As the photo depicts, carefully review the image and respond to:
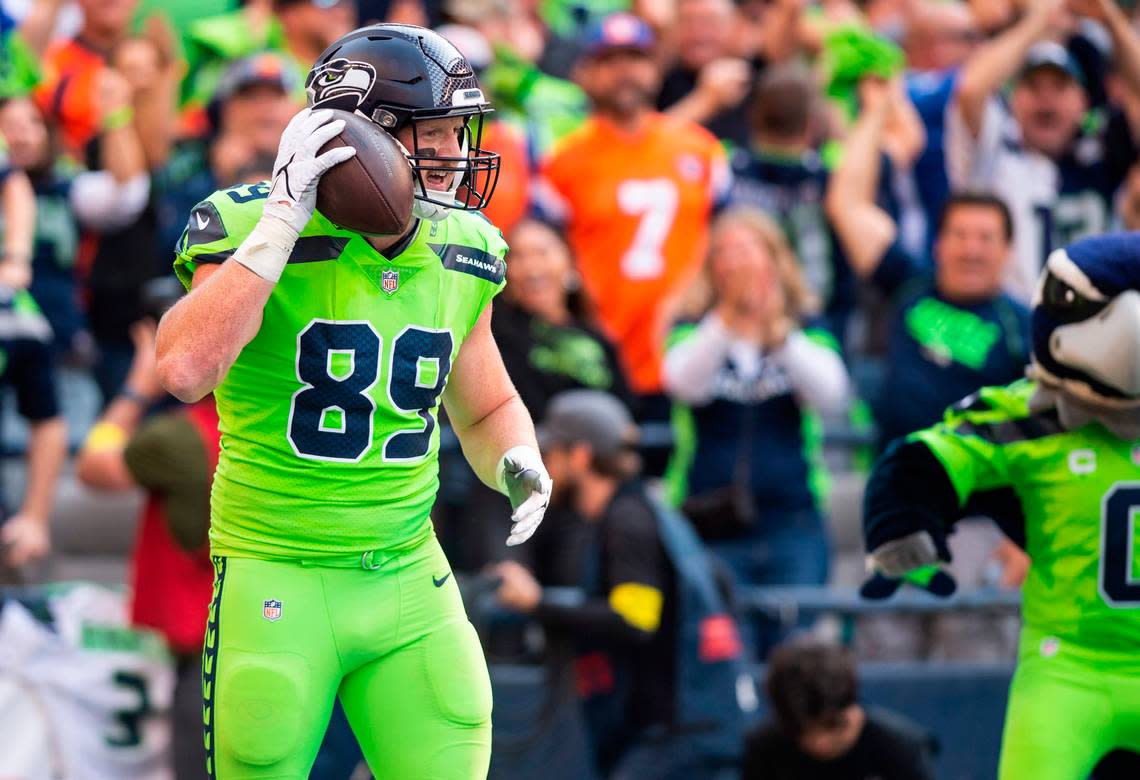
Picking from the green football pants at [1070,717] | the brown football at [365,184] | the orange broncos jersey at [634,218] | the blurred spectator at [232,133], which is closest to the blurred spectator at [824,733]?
the green football pants at [1070,717]

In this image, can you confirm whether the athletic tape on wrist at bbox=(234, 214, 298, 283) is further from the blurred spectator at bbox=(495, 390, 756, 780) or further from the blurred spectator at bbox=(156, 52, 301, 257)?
the blurred spectator at bbox=(156, 52, 301, 257)

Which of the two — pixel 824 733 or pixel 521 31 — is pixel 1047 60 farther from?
pixel 824 733

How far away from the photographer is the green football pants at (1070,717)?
4207 millimetres

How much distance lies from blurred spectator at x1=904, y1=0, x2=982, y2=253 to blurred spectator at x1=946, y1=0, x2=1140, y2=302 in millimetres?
382

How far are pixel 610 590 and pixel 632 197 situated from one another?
7.41 ft

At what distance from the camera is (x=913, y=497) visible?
4.46m

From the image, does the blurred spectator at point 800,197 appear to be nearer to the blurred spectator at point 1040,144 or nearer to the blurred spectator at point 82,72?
the blurred spectator at point 1040,144

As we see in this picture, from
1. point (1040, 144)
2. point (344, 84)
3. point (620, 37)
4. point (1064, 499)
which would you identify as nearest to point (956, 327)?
point (1040, 144)

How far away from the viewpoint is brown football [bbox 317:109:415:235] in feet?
11.3

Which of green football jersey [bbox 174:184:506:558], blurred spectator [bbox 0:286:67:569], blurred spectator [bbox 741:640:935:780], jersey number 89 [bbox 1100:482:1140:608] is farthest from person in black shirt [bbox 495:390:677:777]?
green football jersey [bbox 174:184:506:558]

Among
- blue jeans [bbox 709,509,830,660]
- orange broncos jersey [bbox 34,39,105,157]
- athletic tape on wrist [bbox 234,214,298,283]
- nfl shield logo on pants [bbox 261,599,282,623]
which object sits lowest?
blue jeans [bbox 709,509,830,660]

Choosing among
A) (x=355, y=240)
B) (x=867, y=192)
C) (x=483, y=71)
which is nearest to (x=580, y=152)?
(x=483, y=71)

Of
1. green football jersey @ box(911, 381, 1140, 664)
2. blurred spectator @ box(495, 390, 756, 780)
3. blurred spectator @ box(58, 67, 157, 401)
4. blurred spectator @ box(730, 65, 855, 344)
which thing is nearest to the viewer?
green football jersey @ box(911, 381, 1140, 664)

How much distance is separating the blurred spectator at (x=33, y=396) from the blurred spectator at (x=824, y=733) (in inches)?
107
